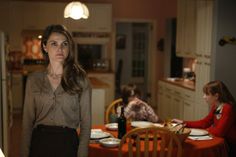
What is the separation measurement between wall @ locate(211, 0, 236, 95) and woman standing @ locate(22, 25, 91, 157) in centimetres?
286

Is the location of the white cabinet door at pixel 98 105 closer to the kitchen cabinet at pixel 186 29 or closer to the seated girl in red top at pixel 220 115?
the kitchen cabinet at pixel 186 29

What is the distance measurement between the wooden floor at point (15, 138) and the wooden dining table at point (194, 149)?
2.20m

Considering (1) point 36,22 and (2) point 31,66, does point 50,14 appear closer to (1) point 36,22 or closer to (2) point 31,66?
(1) point 36,22

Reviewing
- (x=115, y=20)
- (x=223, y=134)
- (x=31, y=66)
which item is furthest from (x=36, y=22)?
(x=223, y=134)

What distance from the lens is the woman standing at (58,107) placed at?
2121mm

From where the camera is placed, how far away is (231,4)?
4.55 m

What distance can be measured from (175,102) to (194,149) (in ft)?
10.4

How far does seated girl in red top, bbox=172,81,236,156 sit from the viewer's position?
130 inches

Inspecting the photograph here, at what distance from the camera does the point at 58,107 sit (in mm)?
2119

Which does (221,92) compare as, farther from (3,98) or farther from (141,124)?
(3,98)

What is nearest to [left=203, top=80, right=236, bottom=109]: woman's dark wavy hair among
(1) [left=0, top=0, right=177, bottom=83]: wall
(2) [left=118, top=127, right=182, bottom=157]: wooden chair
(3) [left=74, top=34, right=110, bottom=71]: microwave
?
(2) [left=118, top=127, right=182, bottom=157]: wooden chair

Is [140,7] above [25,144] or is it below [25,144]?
above

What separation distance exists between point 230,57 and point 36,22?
432 centimetres

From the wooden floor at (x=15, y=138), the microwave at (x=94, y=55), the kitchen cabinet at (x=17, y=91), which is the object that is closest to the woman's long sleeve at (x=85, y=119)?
the wooden floor at (x=15, y=138)
